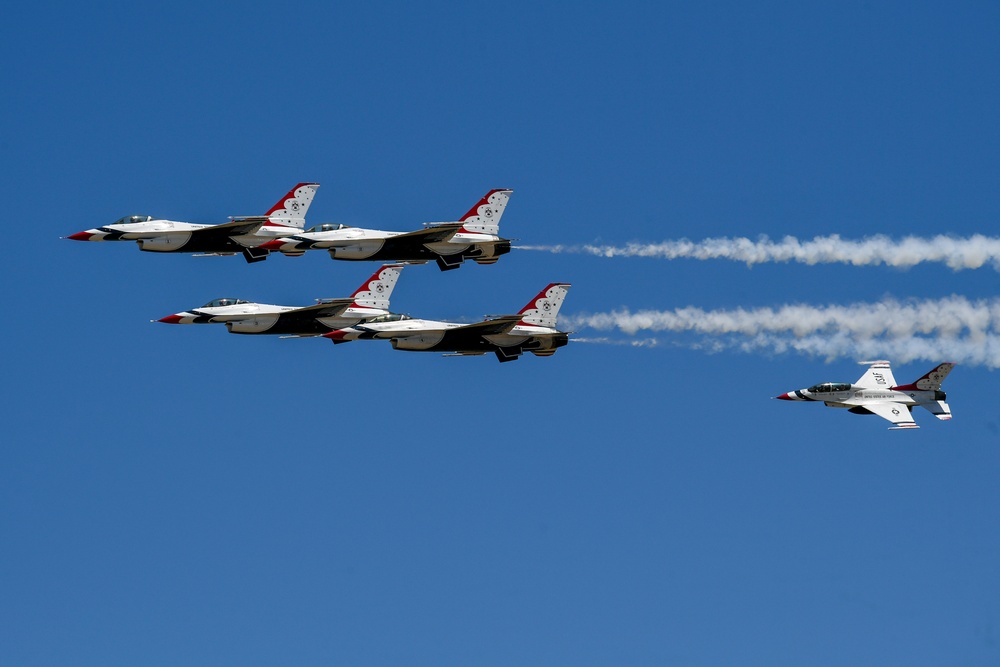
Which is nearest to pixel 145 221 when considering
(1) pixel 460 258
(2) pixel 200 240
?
(2) pixel 200 240

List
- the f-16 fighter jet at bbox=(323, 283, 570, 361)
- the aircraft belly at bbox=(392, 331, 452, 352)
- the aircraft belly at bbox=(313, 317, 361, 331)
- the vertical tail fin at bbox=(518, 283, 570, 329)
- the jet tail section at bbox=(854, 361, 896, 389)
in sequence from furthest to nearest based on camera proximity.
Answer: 1. the jet tail section at bbox=(854, 361, 896, 389)
2. the aircraft belly at bbox=(313, 317, 361, 331)
3. the vertical tail fin at bbox=(518, 283, 570, 329)
4. the aircraft belly at bbox=(392, 331, 452, 352)
5. the f-16 fighter jet at bbox=(323, 283, 570, 361)

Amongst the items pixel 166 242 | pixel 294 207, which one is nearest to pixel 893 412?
pixel 294 207

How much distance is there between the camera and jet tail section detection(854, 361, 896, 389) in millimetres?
67688

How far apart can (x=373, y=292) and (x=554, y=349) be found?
11184 millimetres

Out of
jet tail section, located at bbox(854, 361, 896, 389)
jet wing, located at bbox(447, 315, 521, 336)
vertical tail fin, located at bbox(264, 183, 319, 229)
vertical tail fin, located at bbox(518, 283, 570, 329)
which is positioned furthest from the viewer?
jet tail section, located at bbox(854, 361, 896, 389)

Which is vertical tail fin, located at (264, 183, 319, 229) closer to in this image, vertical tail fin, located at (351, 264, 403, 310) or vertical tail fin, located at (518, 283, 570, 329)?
vertical tail fin, located at (351, 264, 403, 310)

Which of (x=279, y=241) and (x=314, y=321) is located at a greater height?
(x=279, y=241)

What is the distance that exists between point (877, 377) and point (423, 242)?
26.5 meters

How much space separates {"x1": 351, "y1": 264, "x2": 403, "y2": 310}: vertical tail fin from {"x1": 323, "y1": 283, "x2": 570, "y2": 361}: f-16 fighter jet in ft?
13.8

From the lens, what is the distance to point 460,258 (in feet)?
202

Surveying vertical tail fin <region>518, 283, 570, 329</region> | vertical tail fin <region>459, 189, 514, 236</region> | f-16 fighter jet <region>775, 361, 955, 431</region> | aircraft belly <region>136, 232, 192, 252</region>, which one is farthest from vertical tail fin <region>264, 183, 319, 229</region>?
f-16 fighter jet <region>775, 361, 955, 431</region>

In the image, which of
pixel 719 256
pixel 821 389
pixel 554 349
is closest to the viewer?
pixel 554 349

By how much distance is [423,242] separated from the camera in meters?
61.0

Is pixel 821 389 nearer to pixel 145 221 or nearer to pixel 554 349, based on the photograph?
pixel 554 349
